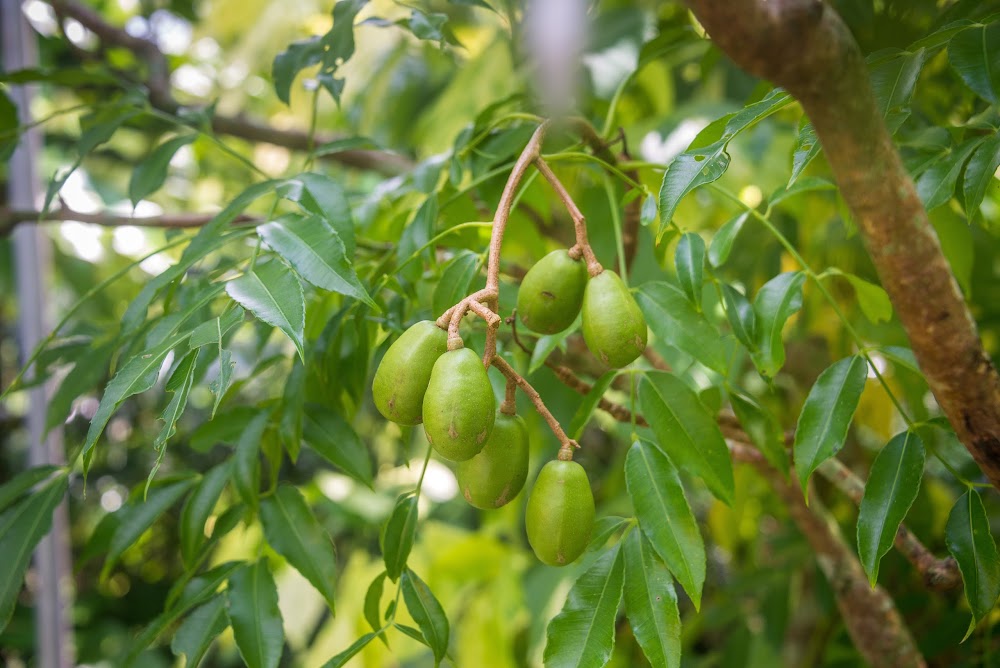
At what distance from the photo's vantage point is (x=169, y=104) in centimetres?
104

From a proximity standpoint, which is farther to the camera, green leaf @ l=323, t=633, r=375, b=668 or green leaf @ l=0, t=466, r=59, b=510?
green leaf @ l=0, t=466, r=59, b=510

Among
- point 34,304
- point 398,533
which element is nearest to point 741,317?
point 398,533

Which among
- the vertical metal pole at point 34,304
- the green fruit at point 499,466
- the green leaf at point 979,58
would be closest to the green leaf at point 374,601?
the green fruit at point 499,466

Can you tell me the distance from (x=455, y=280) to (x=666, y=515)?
188 millimetres

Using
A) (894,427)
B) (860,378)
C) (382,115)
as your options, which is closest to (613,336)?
(860,378)

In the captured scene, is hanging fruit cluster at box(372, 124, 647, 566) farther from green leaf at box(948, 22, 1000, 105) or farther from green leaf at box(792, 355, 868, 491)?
green leaf at box(948, 22, 1000, 105)

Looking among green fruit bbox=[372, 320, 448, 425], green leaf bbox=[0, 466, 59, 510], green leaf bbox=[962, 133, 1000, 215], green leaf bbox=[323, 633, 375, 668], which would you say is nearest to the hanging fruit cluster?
green fruit bbox=[372, 320, 448, 425]

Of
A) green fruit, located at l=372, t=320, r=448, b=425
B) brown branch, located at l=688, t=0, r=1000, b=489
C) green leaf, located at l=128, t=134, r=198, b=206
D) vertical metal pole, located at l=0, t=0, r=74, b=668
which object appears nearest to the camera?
brown branch, located at l=688, t=0, r=1000, b=489

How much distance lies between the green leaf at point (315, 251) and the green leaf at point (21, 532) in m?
0.26

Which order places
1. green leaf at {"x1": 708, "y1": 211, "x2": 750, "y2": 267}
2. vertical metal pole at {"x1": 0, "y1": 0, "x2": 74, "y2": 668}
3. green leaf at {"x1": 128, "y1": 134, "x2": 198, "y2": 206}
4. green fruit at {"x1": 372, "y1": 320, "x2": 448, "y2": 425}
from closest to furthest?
green fruit at {"x1": 372, "y1": 320, "x2": 448, "y2": 425} → green leaf at {"x1": 708, "y1": 211, "x2": 750, "y2": 267} → green leaf at {"x1": 128, "y1": 134, "x2": 198, "y2": 206} → vertical metal pole at {"x1": 0, "y1": 0, "x2": 74, "y2": 668}

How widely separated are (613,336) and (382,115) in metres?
1.18

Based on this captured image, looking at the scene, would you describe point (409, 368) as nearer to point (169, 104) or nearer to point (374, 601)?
point (374, 601)

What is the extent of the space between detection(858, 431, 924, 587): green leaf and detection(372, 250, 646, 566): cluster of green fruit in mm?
156

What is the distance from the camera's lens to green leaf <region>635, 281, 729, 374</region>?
478 mm
